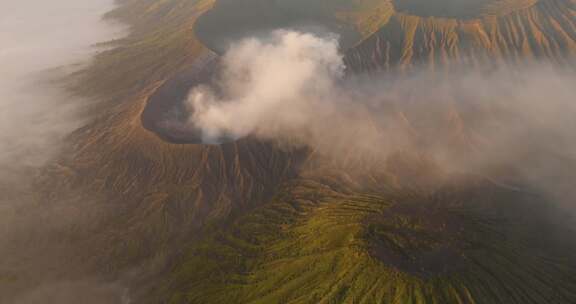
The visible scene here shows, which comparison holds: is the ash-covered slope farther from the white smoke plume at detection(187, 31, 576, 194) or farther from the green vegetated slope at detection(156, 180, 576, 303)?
the green vegetated slope at detection(156, 180, 576, 303)

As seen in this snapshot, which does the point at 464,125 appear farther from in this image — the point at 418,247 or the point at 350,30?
the point at 350,30

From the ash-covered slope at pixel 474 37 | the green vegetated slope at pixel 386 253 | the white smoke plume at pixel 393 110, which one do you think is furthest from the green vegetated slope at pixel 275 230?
the ash-covered slope at pixel 474 37

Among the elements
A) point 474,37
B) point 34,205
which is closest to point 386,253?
point 34,205

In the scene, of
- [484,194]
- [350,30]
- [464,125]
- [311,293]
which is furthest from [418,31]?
[311,293]

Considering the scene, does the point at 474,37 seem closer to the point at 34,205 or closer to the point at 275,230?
the point at 275,230

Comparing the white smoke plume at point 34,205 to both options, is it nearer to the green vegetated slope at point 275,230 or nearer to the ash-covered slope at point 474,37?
the green vegetated slope at point 275,230

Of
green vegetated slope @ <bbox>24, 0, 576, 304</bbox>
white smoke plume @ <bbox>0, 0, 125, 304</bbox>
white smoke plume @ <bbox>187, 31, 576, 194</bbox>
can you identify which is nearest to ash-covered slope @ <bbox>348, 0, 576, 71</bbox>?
white smoke plume @ <bbox>187, 31, 576, 194</bbox>
